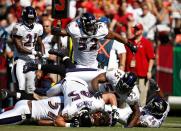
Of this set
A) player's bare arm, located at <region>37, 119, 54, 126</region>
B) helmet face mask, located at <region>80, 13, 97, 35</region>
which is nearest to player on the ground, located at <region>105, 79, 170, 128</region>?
player's bare arm, located at <region>37, 119, 54, 126</region>

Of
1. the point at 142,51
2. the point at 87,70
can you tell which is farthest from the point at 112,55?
the point at 87,70

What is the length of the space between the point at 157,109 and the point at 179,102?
143 inches

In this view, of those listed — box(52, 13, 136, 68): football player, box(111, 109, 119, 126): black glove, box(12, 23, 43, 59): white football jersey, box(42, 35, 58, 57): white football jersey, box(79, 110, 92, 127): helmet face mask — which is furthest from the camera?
box(42, 35, 58, 57): white football jersey

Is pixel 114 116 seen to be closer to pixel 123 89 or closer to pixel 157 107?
pixel 123 89

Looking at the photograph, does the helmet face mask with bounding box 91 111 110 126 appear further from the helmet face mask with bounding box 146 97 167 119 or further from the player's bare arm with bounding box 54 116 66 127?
the helmet face mask with bounding box 146 97 167 119

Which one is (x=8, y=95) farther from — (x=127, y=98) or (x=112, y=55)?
(x=112, y=55)

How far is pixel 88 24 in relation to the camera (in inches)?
575

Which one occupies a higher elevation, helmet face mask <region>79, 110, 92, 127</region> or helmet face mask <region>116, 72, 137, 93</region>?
helmet face mask <region>116, 72, 137, 93</region>

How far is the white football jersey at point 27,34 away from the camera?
1683 cm

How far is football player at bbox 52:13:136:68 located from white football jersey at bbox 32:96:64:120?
125cm

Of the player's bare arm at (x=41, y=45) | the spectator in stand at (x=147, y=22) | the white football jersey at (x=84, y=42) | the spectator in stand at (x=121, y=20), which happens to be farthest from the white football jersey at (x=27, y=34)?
the spectator in stand at (x=147, y=22)

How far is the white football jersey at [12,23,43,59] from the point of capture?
55.2 feet

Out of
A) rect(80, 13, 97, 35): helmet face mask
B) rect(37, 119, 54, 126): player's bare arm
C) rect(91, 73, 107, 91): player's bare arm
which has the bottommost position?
rect(37, 119, 54, 126): player's bare arm

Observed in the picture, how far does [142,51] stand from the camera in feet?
60.1
